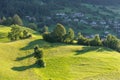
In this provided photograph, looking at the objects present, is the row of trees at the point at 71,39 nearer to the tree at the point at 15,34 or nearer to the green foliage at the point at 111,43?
the green foliage at the point at 111,43

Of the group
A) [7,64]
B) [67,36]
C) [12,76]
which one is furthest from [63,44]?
[12,76]

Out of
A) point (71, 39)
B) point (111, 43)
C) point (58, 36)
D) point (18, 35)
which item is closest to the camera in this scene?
point (58, 36)

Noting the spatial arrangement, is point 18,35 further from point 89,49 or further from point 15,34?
point 89,49

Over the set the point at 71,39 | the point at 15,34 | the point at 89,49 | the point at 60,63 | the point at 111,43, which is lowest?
the point at 60,63

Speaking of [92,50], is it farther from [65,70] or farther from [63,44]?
[65,70]

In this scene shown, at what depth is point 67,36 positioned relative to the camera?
133 metres

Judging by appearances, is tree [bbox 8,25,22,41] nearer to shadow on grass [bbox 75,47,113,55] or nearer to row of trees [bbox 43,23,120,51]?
row of trees [bbox 43,23,120,51]

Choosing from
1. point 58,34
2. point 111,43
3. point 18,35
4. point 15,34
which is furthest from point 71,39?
point 15,34

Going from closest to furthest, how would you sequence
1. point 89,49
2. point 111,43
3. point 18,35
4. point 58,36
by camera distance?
point 89,49
point 58,36
point 111,43
point 18,35

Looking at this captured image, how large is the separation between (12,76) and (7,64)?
1012cm

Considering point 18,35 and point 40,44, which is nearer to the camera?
point 40,44

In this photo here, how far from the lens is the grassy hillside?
90.3m

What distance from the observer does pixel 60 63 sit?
101438 millimetres

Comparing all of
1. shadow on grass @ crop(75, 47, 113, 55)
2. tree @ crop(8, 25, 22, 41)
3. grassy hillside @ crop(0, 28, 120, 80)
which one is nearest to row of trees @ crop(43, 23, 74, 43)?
grassy hillside @ crop(0, 28, 120, 80)
